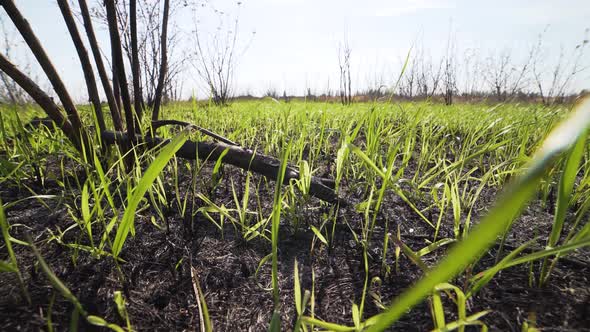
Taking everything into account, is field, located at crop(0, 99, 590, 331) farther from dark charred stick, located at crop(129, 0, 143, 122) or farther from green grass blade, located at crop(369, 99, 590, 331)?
dark charred stick, located at crop(129, 0, 143, 122)

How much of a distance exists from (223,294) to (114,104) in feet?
3.24

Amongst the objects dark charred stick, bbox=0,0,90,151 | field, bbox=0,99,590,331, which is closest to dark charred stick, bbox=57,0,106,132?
dark charred stick, bbox=0,0,90,151

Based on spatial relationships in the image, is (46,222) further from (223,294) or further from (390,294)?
(390,294)

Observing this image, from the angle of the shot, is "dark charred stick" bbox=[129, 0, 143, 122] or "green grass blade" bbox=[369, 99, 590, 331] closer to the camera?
"green grass blade" bbox=[369, 99, 590, 331]

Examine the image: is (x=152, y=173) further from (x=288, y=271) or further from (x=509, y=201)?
(x=509, y=201)

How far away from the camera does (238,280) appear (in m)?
0.52

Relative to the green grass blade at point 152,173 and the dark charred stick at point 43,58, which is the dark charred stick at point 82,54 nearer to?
the dark charred stick at point 43,58

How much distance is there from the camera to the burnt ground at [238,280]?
0.41 metres

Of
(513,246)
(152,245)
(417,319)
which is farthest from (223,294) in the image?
(513,246)

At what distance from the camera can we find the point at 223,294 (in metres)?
0.49

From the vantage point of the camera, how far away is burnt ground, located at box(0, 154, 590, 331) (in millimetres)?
409

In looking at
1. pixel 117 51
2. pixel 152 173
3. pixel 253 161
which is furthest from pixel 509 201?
pixel 117 51

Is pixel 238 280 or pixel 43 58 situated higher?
pixel 43 58

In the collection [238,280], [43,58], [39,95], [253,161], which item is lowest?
[238,280]
